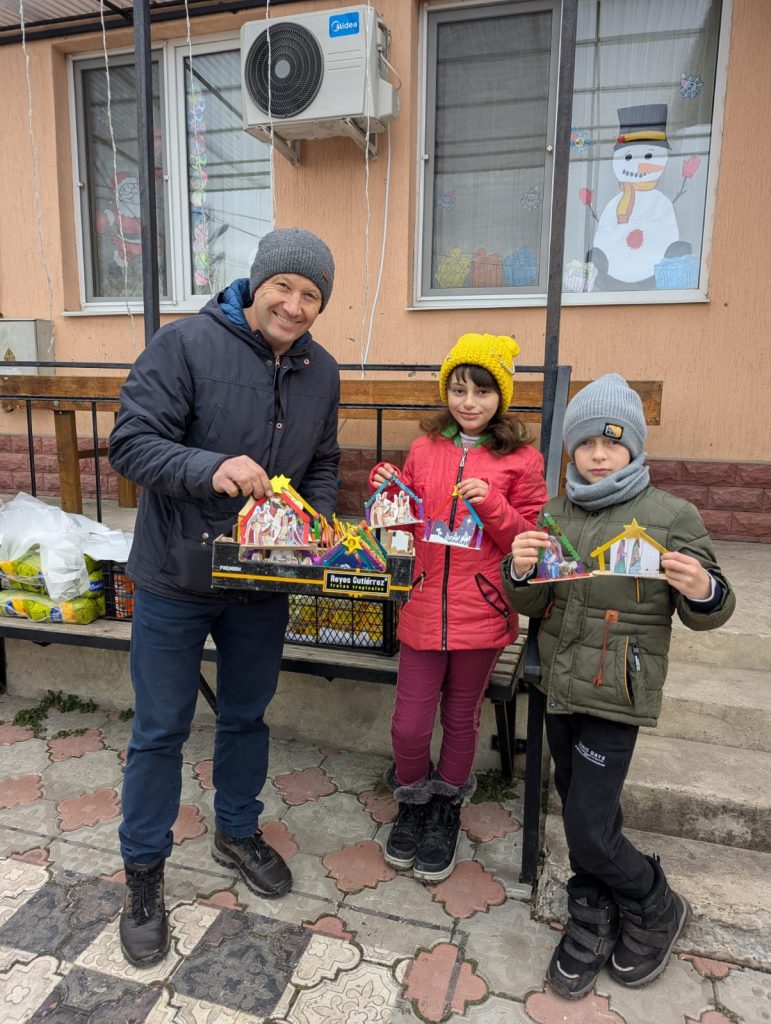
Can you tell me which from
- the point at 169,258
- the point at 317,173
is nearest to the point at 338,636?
the point at 317,173

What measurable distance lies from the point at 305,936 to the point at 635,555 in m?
1.48

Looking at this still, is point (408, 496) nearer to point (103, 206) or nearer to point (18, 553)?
point (18, 553)

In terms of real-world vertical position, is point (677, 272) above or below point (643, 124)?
below

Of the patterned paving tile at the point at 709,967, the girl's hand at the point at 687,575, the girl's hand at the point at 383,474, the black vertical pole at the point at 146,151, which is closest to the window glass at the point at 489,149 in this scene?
the black vertical pole at the point at 146,151

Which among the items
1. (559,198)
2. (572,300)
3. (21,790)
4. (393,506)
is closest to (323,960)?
(393,506)

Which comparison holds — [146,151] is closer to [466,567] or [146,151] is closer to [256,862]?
[466,567]

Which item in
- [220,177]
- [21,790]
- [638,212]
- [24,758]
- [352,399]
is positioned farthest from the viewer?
[220,177]

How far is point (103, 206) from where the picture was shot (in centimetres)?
553

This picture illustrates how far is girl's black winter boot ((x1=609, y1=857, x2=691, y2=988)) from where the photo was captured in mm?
1819

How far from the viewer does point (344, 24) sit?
415cm

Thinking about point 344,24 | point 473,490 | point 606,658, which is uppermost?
point 344,24

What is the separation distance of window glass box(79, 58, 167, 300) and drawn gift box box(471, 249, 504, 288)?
2536 mm

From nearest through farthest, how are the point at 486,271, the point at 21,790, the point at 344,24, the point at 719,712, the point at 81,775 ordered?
the point at 719,712, the point at 21,790, the point at 81,775, the point at 344,24, the point at 486,271

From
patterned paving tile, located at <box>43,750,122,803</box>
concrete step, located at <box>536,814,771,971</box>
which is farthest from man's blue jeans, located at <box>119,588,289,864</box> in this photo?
concrete step, located at <box>536,814,771,971</box>
